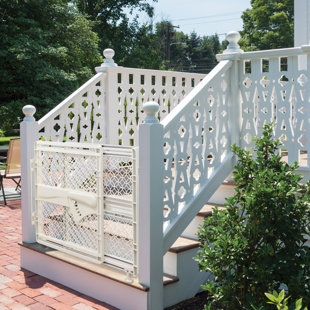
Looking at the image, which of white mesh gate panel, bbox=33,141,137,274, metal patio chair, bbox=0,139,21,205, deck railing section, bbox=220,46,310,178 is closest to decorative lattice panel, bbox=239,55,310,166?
deck railing section, bbox=220,46,310,178

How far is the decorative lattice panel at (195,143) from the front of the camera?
3.97 metres

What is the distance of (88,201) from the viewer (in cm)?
420

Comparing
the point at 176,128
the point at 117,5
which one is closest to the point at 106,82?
the point at 176,128

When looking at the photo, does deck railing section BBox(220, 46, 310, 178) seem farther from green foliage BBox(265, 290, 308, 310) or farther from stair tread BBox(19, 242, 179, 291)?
green foliage BBox(265, 290, 308, 310)

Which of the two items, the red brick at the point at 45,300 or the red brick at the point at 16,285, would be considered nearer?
the red brick at the point at 45,300

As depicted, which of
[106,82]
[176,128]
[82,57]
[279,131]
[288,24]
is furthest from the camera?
[288,24]

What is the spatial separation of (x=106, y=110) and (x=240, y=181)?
351cm

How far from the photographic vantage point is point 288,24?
3475cm

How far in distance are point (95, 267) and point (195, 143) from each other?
4.89 feet

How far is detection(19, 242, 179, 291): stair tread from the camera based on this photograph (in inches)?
149

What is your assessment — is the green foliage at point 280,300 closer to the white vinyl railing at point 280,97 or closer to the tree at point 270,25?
the white vinyl railing at point 280,97

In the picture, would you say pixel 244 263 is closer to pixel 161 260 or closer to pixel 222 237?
pixel 222 237

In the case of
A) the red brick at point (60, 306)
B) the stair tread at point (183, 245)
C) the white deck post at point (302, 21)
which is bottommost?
the red brick at point (60, 306)

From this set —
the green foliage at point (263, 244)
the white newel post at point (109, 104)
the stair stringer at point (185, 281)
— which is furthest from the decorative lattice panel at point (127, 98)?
the green foliage at point (263, 244)
